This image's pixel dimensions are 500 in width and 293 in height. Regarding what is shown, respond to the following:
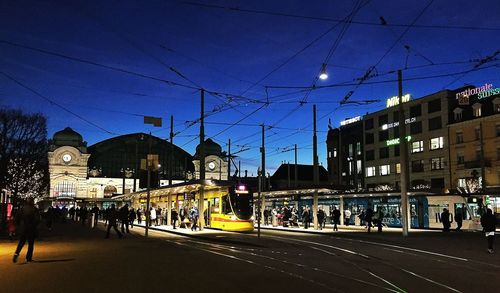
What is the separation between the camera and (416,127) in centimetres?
6856

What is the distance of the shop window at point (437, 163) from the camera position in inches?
2499

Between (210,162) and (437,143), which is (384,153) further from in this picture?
(210,162)

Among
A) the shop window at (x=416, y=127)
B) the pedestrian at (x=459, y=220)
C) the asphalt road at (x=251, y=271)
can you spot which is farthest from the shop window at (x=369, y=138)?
the asphalt road at (x=251, y=271)

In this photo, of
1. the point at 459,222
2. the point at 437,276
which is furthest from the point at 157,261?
the point at 459,222

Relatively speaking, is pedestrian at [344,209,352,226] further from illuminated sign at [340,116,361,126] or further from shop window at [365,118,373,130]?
illuminated sign at [340,116,361,126]

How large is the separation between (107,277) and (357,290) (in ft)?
17.7

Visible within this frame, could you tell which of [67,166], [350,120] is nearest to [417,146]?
[350,120]

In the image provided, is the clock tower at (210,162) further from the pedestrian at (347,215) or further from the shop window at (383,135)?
the pedestrian at (347,215)

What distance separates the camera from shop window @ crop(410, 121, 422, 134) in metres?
68.0

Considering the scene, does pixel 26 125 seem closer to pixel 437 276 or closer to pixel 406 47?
pixel 406 47

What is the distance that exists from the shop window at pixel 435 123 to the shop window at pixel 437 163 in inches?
158

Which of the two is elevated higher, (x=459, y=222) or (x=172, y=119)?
(x=172, y=119)

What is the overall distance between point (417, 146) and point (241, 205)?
1609 inches

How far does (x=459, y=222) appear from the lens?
119ft
